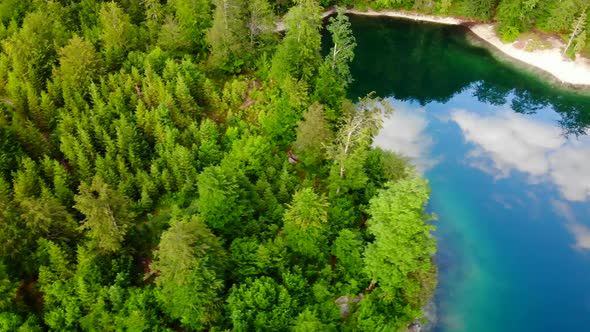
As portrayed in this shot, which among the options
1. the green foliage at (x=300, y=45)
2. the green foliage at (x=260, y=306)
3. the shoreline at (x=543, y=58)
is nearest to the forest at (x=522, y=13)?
the shoreline at (x=543, y=58)

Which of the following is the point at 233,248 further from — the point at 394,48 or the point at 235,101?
the point at 394,48

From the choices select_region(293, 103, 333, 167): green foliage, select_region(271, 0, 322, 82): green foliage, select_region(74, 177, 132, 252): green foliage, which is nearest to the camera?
select_region(74, 177, 132, 252): green foliage

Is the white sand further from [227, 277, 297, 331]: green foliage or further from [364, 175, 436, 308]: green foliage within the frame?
[227, 277, 297, 331]: green foliage

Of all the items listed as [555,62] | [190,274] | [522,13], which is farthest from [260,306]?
[522,13]

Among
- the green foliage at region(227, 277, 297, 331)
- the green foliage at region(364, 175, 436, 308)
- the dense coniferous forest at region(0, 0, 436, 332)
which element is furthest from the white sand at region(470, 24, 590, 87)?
the green foliage at region(227, 277, 297, 331)

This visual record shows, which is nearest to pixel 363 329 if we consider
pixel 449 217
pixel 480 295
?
pixel 480 295

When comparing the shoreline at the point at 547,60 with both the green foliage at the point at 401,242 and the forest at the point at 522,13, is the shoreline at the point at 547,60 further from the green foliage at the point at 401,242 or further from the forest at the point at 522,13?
the green foliage at the point at 401,242
